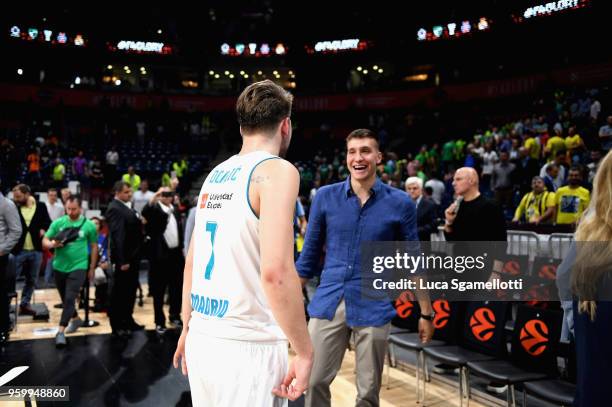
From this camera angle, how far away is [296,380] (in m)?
1.83

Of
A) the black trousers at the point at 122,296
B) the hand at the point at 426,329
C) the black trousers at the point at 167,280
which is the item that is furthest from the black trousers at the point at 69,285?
the hand at the point at 426,329

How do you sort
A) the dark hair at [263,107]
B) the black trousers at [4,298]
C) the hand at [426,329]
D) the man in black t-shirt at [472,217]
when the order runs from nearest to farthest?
the dark hair at [263,107] → the hand at [426,329] → the man in black t-shirt at [472,217] → the black trousers at [4,298]

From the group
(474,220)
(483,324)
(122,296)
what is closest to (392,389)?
(483,324)

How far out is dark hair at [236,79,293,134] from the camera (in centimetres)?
205

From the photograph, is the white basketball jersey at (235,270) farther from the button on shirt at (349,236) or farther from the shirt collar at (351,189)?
the shirt collar at (351,189)

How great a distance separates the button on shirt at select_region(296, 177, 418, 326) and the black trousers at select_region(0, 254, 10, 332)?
467 cm

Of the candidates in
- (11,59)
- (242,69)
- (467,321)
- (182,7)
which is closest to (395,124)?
(242,69)

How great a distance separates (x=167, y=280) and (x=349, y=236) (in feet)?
16.4

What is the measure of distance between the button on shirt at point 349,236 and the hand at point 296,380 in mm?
1425

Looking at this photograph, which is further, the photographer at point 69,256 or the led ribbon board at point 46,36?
the led ribbon board at point 46,36

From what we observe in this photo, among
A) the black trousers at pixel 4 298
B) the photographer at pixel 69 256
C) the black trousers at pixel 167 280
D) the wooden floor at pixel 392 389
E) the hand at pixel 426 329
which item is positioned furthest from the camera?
the black trousers at pixel 167 280

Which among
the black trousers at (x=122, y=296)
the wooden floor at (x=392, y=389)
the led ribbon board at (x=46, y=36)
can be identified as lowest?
the wooden floor at (x=392, y=389)

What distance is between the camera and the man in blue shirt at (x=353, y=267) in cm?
325

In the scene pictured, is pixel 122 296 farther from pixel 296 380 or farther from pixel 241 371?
pixel 296 380
